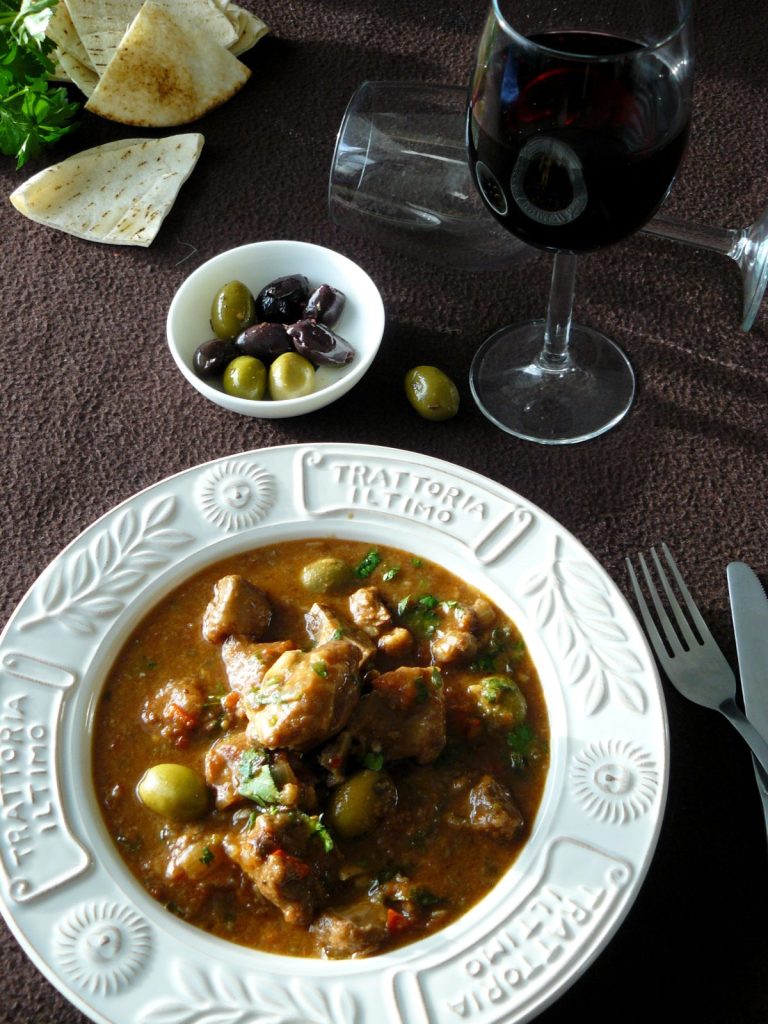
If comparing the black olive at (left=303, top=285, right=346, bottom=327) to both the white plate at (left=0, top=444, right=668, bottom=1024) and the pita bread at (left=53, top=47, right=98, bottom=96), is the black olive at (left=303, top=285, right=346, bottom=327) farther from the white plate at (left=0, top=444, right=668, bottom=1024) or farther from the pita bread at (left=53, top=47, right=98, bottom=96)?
the pita bread at (left=53, top=47, right=98, bottom=96)

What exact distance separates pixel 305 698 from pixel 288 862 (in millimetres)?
273

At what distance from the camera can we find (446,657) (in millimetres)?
2160

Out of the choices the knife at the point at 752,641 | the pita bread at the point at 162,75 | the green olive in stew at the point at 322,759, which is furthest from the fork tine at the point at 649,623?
the pita bread at the point at 162,75

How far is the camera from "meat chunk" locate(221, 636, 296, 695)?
6.95 feet

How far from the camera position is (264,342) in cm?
270

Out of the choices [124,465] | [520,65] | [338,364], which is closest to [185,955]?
[124,465]

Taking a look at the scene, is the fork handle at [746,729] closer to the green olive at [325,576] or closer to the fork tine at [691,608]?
the fork tine at [691,608]

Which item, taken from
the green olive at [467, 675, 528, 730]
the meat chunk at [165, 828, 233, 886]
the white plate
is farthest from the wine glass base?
the meat chunk at [165, 828, 233, 886]

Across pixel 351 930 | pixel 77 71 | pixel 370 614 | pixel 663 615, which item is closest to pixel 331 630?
pixel 370 614

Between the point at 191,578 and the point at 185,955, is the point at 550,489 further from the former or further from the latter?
the point at 185,955

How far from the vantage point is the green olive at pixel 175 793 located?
197cm

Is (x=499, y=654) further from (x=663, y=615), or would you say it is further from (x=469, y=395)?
(x=469, y=395)

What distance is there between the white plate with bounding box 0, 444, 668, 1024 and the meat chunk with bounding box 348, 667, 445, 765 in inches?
9.1

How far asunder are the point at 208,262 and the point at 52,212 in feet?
2.01
